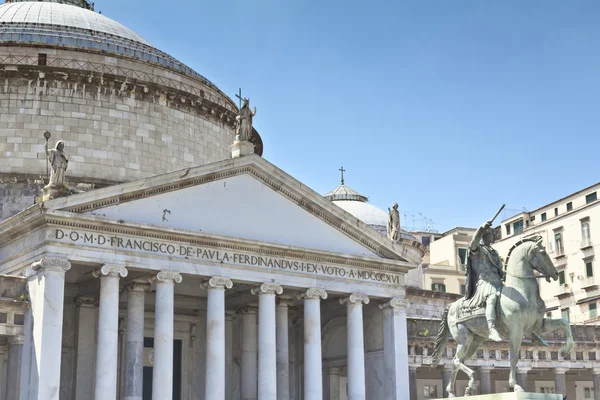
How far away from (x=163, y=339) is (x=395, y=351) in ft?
32.7

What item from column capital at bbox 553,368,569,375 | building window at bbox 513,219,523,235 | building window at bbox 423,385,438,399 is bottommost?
building window at bbox 423,385,438,399

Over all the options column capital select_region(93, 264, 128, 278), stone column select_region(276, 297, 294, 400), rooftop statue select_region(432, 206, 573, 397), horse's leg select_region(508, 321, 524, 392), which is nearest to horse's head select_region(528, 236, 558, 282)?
rooftop statue select_region(432, 206, 573, 397)

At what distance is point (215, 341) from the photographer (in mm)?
30422

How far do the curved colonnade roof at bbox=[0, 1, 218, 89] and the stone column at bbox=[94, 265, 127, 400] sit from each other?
13638mm

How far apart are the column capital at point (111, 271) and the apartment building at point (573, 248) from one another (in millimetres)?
33872

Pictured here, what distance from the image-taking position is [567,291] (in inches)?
2311

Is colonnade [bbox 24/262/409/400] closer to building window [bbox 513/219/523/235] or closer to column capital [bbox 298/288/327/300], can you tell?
column capital [bbox 298/288/327/300]

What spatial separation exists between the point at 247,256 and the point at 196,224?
2.24 m

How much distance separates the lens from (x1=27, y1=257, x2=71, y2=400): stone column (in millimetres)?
26612

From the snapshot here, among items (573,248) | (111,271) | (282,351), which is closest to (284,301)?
(282,351)

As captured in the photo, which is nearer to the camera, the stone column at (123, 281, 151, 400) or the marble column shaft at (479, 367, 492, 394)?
the stone column at (123, 281, 151, 400)

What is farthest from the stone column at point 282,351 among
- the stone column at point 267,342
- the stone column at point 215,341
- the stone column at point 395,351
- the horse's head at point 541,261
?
the horse's head at point 541,261

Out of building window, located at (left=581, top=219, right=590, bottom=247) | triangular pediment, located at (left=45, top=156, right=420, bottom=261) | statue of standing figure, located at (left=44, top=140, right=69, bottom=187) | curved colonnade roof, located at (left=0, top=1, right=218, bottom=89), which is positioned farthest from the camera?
building window, located at (left=581, top=219, right=590, bottom=247)

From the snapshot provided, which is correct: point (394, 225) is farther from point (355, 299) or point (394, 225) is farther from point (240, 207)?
point (240, 207)
